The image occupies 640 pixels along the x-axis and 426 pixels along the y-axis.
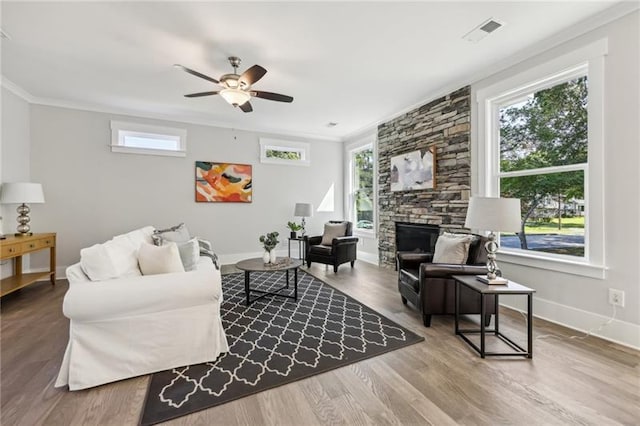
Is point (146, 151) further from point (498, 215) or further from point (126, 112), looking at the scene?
point (498, 215)

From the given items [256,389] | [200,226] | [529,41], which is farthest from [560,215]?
[200,226]

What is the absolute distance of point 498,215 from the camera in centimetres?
218

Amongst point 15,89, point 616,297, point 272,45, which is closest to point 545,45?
point 616,297

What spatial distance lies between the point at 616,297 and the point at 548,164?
1.37m

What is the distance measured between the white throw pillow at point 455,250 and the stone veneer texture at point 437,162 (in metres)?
0.77

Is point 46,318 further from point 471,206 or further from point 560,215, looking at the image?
point 560,215

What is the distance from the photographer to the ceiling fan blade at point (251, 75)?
2606 millimetres

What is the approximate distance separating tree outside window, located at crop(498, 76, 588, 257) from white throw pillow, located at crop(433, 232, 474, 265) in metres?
0.78

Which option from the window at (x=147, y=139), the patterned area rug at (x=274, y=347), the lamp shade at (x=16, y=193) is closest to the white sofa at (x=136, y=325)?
the patterned area rug at (x=274, y=347)

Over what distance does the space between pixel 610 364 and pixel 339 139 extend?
18.5 feet

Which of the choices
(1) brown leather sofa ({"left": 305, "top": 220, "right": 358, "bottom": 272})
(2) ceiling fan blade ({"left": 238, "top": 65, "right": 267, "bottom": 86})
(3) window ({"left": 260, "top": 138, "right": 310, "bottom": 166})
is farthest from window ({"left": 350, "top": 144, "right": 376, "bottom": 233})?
(2) ceiling fan blade ({"left": 238, "top": 65, "right": 267, "bottom": 86})

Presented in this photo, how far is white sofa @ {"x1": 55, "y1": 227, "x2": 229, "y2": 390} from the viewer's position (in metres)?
1.76

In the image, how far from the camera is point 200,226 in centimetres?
527

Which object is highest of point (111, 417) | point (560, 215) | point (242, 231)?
point (560, 215)
